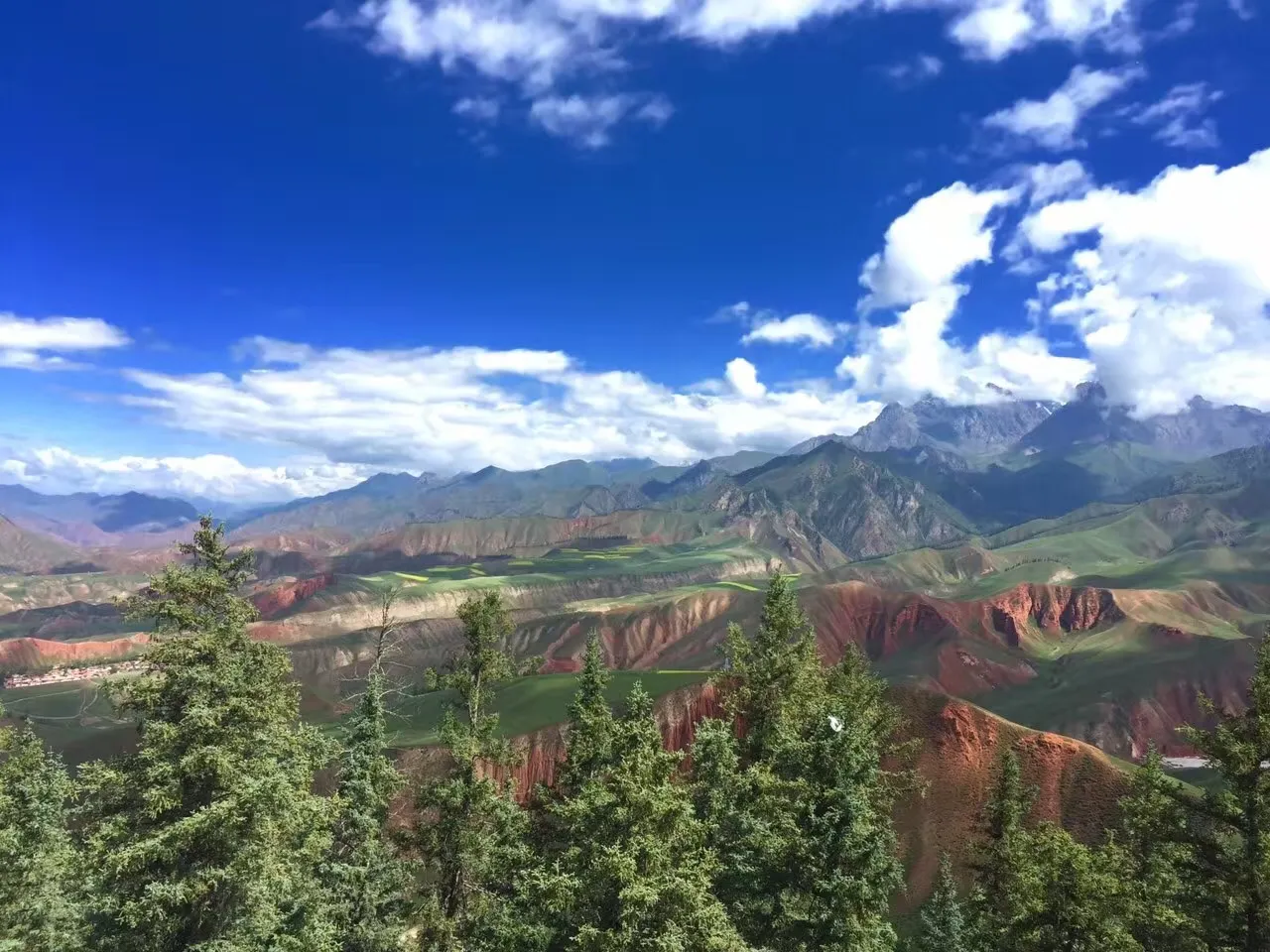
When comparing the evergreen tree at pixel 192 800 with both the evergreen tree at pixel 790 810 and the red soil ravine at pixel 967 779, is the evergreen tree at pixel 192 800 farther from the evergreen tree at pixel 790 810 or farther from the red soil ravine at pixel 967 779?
the red soil ravine at pixel 967 779

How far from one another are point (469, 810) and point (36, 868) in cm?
1962

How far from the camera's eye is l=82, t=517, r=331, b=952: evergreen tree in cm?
2033

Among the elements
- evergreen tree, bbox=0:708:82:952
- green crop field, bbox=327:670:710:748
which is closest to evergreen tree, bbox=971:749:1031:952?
evergreen tree, bbox=0:708:82:952

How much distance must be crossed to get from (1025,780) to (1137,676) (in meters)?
127

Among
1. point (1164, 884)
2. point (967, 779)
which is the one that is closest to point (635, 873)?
point (1164, 884)

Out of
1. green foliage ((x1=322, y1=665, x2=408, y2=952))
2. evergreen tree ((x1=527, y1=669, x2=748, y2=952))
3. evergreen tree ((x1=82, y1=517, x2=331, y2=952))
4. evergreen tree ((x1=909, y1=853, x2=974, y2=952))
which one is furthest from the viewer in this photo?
evergreen tree ((x1=909, y1=853, x2=974, y2=952))

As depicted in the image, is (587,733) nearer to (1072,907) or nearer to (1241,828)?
(1072,907)

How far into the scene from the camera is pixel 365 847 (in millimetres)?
31781

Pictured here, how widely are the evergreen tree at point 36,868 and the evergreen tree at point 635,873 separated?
18.4 meters

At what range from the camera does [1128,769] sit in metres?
69.6

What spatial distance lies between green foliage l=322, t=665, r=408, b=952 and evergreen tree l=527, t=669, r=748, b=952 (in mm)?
11088

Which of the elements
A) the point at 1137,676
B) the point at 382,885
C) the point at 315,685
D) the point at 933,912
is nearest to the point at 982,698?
the point at 1137,676

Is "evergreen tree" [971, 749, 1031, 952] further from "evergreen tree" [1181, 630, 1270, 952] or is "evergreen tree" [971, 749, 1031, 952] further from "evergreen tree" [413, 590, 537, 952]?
"evergreen tree" [413, 590, 537, 952]

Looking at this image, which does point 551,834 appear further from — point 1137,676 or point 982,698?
point 1137,676
